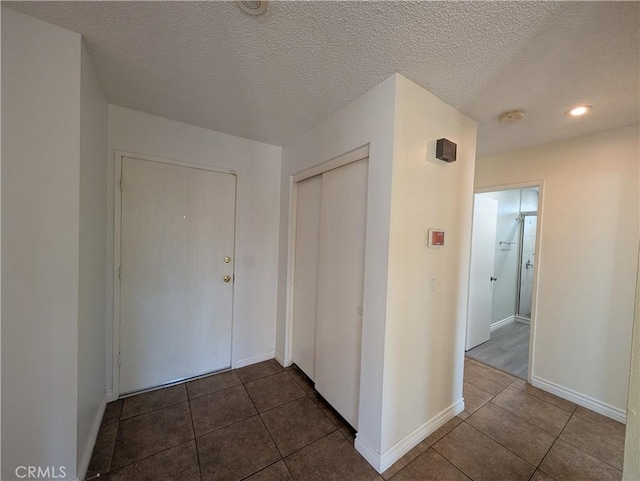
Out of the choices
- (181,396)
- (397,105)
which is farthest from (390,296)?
(181,396)

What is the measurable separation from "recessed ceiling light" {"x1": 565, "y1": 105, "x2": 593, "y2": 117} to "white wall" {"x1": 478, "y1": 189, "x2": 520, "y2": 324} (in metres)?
2.04

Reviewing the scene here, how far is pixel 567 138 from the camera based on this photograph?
224 centimetres

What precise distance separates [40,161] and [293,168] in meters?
1.76

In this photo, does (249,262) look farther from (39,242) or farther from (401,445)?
(401,445)

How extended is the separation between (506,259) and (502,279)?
367 mm

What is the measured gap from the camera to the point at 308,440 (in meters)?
1.68

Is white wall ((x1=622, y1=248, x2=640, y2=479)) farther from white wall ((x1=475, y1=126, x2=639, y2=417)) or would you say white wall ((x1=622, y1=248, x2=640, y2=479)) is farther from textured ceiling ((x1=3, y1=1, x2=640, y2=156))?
white wall ((x1=475, y1=126, x2=639, y2=417))

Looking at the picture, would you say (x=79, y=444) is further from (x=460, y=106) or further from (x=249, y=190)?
(x=460, y=106)

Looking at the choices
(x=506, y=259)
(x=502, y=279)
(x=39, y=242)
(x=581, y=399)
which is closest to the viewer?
(x=39, y=242)

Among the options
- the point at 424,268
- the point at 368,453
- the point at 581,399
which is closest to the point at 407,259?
the point at 424,268

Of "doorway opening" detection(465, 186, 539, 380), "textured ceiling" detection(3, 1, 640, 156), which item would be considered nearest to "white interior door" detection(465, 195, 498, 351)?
"doorway opening" detection(465, 186, 539, 380)

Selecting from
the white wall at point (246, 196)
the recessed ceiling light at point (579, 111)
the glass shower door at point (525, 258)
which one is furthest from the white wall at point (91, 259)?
the glass shower door at point (525, 258)

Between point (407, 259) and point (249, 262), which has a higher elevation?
point (407, 259)

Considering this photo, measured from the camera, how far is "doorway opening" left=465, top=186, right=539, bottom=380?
121 inches
